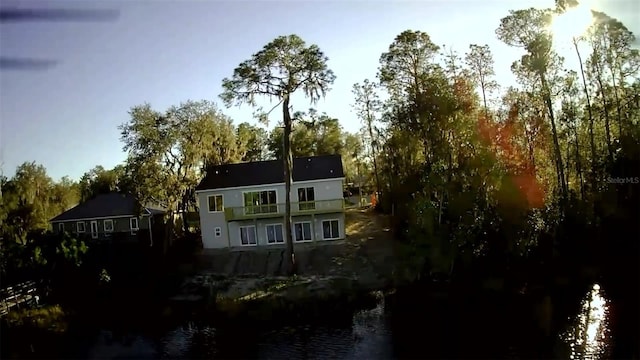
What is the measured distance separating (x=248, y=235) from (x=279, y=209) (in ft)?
8.16

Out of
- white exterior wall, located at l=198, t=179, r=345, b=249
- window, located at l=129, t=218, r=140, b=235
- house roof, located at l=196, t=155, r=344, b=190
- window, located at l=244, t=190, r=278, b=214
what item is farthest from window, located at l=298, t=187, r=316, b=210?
window, located at l=129, t=218, r=140, b=235

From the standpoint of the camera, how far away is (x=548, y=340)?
49.4 ft

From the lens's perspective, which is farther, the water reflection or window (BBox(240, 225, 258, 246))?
window (BBox(240, 225, 258, 246))

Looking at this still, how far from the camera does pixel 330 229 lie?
28.6 metres

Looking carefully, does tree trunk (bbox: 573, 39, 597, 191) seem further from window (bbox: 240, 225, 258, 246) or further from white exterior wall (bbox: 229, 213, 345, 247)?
window (bbox: 240, 225, 258, 246)

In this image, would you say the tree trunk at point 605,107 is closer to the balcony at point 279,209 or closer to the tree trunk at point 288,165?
the balcony at point 279,209

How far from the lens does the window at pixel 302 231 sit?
93.6 ft

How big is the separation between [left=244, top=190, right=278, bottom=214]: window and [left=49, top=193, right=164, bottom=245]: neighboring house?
7.81 metres

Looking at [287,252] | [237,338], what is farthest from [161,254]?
[237,338]

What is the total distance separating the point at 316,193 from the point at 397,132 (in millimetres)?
5798

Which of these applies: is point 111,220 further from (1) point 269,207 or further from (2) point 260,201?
(1) point 269,207

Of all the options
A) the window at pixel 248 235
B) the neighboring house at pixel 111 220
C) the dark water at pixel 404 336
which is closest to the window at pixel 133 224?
the neighboring house at pixel 111 220

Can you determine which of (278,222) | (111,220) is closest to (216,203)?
(278,222)

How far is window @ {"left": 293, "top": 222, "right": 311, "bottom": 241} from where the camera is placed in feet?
93.6
